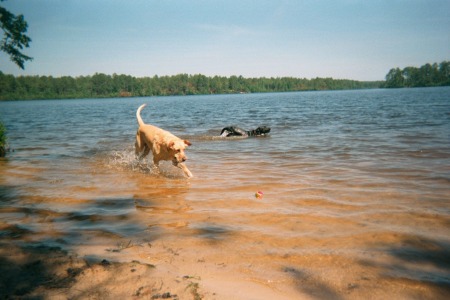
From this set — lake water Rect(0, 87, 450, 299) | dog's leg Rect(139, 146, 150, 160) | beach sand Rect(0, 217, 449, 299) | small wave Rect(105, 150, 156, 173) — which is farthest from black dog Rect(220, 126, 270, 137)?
beach sand Rect(0, 217, 449, 299)

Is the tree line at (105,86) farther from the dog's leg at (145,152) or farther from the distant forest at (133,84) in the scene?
the dog's leg at (145,152)

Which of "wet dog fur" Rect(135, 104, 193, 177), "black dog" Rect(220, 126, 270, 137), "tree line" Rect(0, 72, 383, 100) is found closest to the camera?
"wet dog fur" Rect(135, 104, 193, 177)

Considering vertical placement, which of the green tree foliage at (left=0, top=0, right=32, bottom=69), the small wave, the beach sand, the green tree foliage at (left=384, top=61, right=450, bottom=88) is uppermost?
the green tree foliage at (left=384, top=61, right=450, bottom=88)

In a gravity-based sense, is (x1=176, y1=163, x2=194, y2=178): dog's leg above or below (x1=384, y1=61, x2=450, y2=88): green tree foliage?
below

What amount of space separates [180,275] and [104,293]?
0.64 m

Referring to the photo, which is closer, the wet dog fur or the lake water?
the lake water

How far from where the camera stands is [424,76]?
549 ft

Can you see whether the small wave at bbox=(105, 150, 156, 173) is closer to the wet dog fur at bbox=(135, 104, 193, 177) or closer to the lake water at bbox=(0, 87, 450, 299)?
the lake water at bbox=(0, 87, 450, 299)

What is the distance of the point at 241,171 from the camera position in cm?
759

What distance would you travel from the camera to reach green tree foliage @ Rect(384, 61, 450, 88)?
164125mm

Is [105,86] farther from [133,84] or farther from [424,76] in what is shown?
[424,76]

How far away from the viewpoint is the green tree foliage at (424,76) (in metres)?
164

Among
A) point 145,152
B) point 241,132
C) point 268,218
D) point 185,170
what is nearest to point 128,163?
point 145,152

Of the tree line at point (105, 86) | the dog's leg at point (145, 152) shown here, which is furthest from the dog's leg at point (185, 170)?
the tree line at point (105, 86)
